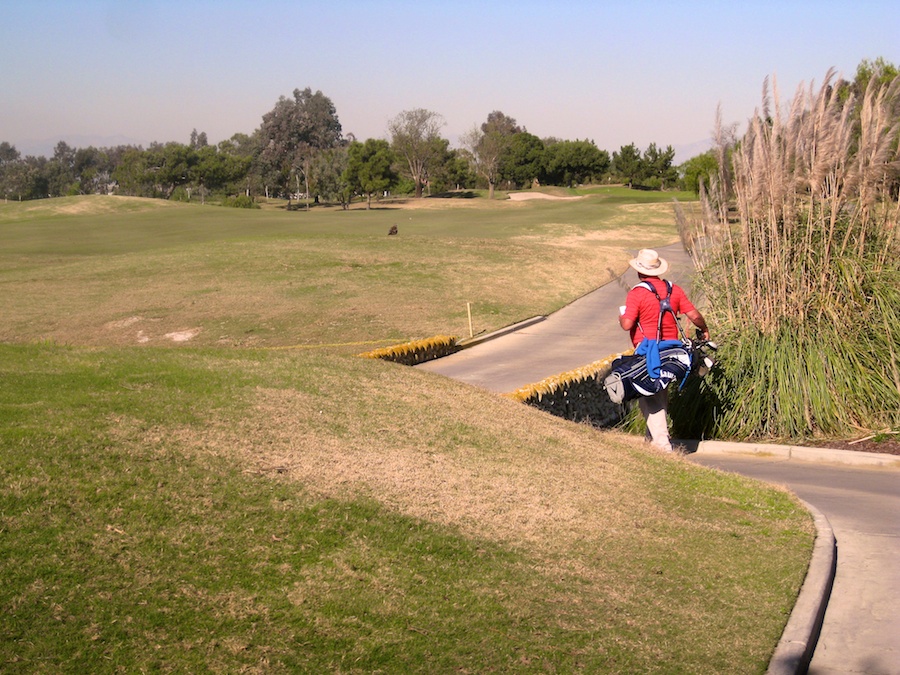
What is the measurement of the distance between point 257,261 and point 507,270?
786cm

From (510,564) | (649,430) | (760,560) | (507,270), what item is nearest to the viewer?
(510,564)

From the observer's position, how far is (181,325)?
73.4ft

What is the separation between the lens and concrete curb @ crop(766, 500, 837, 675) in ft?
16.1

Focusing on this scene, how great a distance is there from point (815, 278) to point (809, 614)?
601 centimetres

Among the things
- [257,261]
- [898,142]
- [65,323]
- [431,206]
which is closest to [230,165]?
[431,206]

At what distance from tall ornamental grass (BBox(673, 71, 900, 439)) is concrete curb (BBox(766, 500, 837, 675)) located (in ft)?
11.4

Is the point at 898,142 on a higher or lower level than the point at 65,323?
higher

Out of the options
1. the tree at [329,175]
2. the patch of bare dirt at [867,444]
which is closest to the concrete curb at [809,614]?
the patch of bare dirt at [867,444]

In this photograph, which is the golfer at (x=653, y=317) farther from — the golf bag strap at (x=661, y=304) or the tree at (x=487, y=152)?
the tree at (x=487, y=152)

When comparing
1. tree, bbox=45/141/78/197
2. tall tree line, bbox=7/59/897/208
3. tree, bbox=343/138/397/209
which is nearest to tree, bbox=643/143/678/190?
tall tree line, bbox=7/59/897/208

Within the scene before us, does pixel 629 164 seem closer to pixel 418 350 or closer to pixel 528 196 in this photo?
pixel 528 196

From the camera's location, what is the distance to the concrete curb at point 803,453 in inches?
395

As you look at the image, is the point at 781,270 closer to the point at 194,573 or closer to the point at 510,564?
the point at 510,564

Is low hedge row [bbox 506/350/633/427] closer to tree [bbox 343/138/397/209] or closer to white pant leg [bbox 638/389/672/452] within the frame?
white pant leg [bbox 638/389/672/452]
